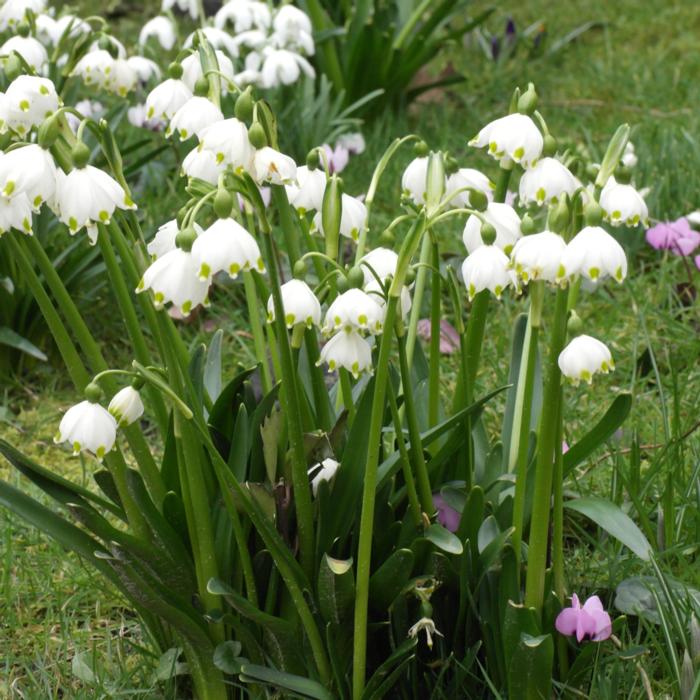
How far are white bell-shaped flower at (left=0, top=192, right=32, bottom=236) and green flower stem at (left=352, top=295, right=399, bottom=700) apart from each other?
40 centimetres

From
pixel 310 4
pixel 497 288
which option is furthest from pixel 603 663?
pixel 310 4

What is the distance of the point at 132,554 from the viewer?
145cm

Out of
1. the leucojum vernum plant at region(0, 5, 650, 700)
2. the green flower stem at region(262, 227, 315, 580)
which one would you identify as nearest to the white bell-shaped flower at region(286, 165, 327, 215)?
the leucojum vernum plant at region(0, 5, 650, 700)

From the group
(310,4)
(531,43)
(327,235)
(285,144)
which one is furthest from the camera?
(531,43)

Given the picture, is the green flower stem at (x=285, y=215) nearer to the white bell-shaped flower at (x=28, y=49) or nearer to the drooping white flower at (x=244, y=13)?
the white bell-shaped flower at (x=28, y=49)

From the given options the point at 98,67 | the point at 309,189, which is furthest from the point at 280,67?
the point at 309,189

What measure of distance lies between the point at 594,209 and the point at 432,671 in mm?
694

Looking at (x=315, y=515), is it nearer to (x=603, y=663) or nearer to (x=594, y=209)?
(x=603, y=663)

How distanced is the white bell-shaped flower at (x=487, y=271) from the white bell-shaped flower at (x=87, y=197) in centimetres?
38

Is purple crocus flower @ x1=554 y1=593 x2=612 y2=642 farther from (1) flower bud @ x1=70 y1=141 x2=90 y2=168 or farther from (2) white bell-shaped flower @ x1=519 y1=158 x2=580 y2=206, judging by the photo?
(1) flower bud @ x1=70 y1=141 x2=90 y2=168

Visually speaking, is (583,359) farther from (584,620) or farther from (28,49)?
(28,49)

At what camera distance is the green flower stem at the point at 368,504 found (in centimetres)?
128

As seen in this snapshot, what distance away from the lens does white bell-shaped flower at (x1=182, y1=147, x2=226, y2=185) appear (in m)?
1.33

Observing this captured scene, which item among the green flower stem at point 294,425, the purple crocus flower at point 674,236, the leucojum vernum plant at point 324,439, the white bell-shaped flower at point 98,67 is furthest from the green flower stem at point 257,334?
the purple crocus flower at point 674,236
